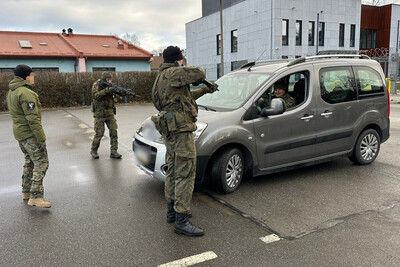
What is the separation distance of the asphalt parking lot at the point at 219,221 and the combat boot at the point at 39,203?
0.08 m

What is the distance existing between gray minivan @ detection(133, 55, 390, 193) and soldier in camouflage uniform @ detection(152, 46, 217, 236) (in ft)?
2.62

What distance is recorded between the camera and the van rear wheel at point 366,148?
18.9 ft

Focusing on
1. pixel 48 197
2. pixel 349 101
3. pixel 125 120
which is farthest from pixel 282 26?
pixel 48 197

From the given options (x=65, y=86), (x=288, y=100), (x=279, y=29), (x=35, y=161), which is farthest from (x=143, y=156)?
(x=279, y=29)

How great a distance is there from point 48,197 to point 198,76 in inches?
118

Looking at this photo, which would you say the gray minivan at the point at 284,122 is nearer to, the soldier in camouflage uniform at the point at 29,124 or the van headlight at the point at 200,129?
the van headlight at the point at 200,129

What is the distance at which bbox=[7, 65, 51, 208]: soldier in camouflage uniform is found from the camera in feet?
13.5

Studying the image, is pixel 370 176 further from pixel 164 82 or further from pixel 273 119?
pixel 164 82

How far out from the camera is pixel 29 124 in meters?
4.14

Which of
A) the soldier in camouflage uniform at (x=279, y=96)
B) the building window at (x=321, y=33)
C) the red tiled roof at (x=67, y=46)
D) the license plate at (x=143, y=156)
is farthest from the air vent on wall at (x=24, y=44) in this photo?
the building window at (x=321, y=33)

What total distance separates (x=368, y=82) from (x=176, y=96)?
4017 millimetres

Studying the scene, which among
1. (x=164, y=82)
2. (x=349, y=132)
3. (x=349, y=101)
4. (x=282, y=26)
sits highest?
(x=282, y=26)

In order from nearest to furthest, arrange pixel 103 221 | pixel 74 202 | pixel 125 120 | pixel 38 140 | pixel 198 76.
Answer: pixel 198 76 < pixel 103 221 < pixel 38 140 < pixel 74 202 < pixel 125 120

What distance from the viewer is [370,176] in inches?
211
